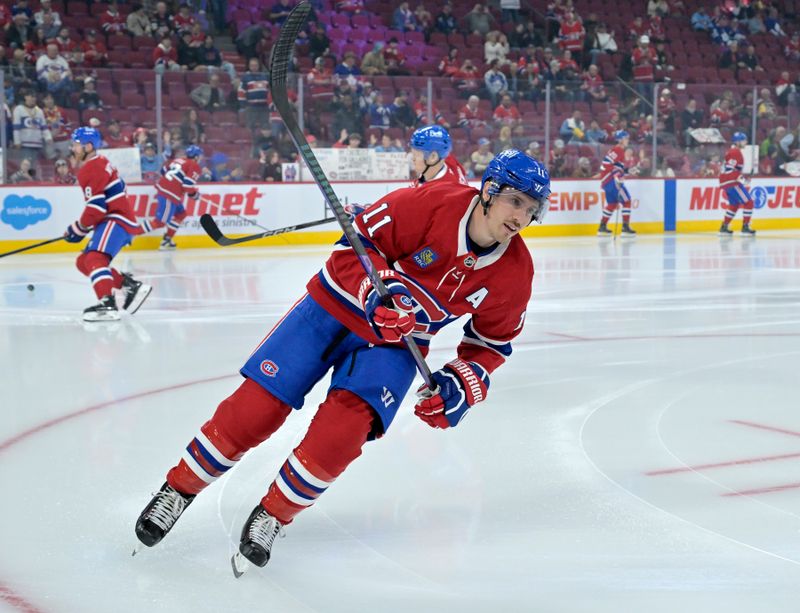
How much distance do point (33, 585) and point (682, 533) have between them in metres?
1.62

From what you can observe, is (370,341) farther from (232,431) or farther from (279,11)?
(279,11)

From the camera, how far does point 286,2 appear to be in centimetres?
1507

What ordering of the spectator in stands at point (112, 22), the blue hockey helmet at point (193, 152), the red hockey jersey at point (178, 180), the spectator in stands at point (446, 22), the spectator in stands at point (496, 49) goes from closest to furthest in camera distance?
the red hockey jersey at point (178, 180)
the blue hockey helmet at point (193, 152)
the spectator in stands at point (112, 22)
the spectator in stands at point (496, 49)
the spectator in stands at point (446, 22)

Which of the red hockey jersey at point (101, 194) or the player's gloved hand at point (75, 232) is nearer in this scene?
the red hockey jersey at point (101, 194)

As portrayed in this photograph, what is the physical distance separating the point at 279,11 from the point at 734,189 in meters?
6.54

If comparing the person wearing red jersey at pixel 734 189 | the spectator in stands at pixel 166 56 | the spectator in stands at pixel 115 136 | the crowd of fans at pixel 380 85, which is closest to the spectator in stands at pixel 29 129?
the crowd of fans at pixel 380 85

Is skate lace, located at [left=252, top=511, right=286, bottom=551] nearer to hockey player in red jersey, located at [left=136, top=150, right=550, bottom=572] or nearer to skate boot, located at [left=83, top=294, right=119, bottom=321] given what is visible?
hockey player in red jersey, located at [left=136, top=150, right=550, bottom=572]

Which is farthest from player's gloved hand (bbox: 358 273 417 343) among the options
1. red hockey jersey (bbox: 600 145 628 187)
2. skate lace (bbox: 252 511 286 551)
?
red hockey jersey (bbox: 600 145 628 187)

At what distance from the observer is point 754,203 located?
15664 millimetres

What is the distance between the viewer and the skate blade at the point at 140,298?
721 cm

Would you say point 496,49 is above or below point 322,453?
above

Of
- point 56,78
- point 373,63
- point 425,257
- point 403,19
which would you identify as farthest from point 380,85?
point 425,257

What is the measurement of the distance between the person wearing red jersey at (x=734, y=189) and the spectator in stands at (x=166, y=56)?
23.7 feet

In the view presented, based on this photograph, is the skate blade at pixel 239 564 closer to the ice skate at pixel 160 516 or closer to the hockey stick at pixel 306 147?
the ice skate at pixel 160 516
